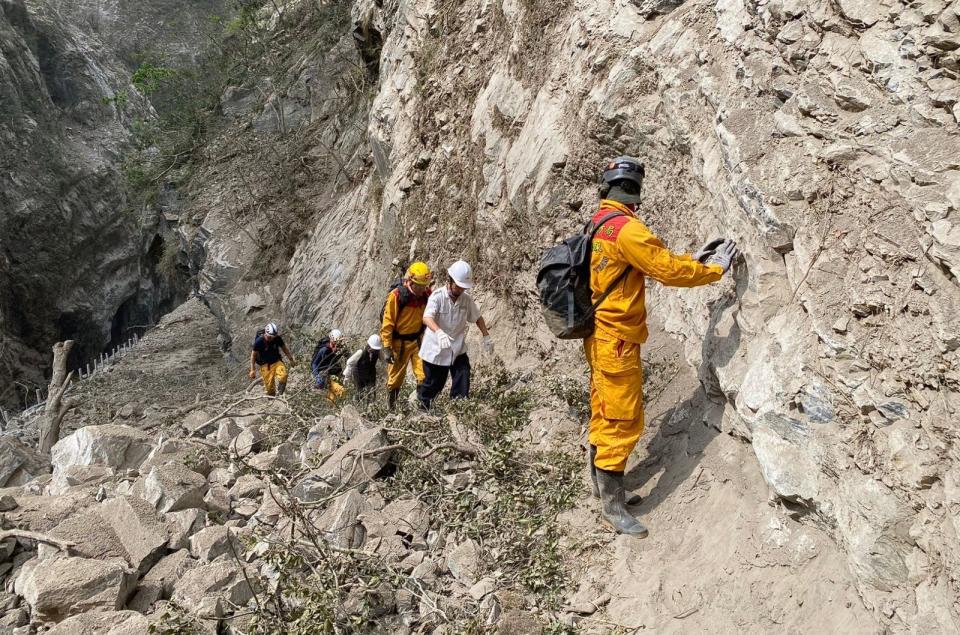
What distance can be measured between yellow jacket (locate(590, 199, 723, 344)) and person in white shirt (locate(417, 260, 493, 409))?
194cm

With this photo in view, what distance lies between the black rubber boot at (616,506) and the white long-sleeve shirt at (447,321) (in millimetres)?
2204

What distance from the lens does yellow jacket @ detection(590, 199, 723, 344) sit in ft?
10.6

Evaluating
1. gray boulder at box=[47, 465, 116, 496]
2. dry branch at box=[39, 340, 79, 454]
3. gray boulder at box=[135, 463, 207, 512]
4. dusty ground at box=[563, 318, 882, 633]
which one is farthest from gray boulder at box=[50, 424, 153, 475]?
dusty ground at box=[563, 318, 882, 633]

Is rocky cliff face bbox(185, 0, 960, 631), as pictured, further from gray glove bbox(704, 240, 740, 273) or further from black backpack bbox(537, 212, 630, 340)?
black backpack bbox(537, 212, 630, 340)

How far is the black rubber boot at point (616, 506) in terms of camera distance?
11.2ft

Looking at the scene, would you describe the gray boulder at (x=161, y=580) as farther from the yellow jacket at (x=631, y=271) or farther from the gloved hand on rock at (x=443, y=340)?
the yellow jacket at (x=631, y=271)

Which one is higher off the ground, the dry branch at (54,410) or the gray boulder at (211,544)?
the gray boulder at (211,544)

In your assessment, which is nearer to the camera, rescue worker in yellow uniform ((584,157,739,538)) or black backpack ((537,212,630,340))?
rescue worker in yellow uniform ((584,157,739,538))

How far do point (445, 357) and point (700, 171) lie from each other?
2.40 meters

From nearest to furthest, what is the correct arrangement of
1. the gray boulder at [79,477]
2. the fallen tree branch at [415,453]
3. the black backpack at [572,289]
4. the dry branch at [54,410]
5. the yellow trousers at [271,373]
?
the black backpack at [572,289], the fallen tree branch at [415,453], the gray boulder at [79,477], the dry branch at [54,410], the yellow trousers at [271,373]

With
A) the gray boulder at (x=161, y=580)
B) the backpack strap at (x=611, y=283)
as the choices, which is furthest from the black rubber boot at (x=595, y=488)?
the gray boulder at (x=161, y=580)

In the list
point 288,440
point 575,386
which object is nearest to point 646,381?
point 575,386

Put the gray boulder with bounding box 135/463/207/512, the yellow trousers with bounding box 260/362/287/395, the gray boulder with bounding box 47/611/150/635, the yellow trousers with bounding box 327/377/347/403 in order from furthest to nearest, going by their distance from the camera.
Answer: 1. the yellow trousers with bounding box 260/362/287/395
2. the yellow trousers with bounding box 327/377/347/403
3. the gray boulder with bounding box 135/463/207/512
4. the gray boulder with bounding box 47/611/150/635

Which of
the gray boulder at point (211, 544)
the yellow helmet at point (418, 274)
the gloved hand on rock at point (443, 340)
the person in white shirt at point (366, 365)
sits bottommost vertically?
the person in white shirt at point (366, 365)
